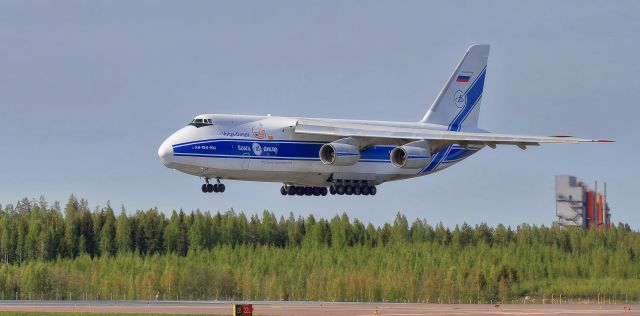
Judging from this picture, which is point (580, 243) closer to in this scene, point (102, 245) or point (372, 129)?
point (102, 245)

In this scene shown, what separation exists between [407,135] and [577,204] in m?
55.4

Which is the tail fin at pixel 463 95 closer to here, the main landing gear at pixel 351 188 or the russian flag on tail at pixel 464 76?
the russian flag on tail at pixel 464 76

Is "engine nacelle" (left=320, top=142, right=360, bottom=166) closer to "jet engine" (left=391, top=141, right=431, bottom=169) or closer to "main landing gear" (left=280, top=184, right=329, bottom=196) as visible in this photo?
"jet engine" (left=391, top=141, right=431, bottom=169)

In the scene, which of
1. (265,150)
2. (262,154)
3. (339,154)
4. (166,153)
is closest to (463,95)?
(339,154)

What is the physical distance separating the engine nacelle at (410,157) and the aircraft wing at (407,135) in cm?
50

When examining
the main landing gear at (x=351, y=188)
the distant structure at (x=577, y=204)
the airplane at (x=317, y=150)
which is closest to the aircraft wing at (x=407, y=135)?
the airplane at (x=317, y=150)

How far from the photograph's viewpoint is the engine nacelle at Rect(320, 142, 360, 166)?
206 feet

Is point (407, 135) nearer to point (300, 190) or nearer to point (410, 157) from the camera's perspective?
point (410, 157)

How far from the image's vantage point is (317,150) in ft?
209

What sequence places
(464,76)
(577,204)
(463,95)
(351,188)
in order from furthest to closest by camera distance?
(577,204)
(464,76)
(463,95)
(351,188)

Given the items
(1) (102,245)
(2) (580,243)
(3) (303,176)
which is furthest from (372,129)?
(1) (102,245)

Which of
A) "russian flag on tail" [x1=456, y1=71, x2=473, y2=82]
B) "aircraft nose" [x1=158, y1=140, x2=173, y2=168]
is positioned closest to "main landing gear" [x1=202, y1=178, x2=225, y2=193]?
"aircraft nose" [x1=158, y1=140, x2=173, y2=168]

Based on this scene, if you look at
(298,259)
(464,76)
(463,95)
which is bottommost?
(298,259)

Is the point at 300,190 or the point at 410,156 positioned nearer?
the point at 410,156
